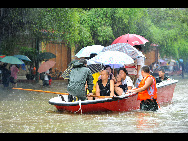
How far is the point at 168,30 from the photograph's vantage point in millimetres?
39000

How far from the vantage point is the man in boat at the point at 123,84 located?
12.2 meters

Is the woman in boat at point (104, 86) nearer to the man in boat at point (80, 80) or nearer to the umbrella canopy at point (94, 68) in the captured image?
the man in boat at point (80, 80)

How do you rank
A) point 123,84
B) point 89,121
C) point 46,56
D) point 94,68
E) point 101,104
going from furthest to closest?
point 46,56
point 94,68
point 123,84
point 101,104
point 89,121

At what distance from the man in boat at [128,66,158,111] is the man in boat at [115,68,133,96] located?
56 cm

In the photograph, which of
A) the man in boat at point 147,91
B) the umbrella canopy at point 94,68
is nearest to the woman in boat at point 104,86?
the man in boat at point 147,91

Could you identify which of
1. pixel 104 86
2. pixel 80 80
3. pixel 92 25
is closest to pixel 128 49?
pixel 104 86

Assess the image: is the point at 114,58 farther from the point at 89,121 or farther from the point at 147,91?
the point at 89,121

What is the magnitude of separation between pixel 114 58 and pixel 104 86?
2.84 ft

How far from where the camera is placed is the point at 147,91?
38.1 ft

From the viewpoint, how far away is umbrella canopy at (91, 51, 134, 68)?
12141 millimetres

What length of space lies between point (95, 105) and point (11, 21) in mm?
11751

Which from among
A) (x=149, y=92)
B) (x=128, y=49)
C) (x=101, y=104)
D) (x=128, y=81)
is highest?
(x=128, y=49)
